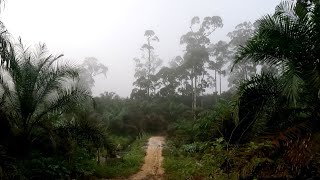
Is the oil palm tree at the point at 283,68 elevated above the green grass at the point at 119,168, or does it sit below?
above

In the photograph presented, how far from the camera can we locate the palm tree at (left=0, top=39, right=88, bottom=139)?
10406 millimetres

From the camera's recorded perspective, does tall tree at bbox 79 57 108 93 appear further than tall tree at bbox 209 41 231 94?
Yes

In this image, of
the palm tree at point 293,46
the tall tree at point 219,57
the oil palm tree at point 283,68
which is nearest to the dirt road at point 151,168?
the oil palm tree at point 283,68

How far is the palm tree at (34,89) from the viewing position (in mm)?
10406

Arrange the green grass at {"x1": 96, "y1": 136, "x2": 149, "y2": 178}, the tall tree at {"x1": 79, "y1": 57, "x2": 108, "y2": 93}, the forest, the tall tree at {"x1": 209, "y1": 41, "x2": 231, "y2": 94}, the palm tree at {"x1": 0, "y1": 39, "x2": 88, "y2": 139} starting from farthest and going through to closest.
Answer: the tall tree at {"x1": 79, "y1": 57, "x2": 108, "y2": 93}, the tall tree at {"x1": 209, "y1": 41, "x2": 231, "y2": 94}, the green grass at {"x1": 96, "y1": 136, "x2": 149, "y2": 178}, the palm tree at {"x1": 0, "y1": 39, "x2": 88, "y2": 139}, the forest

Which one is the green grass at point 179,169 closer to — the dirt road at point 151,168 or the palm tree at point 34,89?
the dirt road at point 151,168

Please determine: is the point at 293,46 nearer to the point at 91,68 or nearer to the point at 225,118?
the point at 225,118

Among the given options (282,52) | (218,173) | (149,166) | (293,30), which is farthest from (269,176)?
(149,166)

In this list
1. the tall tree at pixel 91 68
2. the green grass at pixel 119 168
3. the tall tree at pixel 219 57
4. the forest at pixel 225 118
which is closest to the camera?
the forest at pixel 225 118

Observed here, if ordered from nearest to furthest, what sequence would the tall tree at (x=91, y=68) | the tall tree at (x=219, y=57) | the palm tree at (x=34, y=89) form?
the palm tree at (x=34, y=89), the tall tree at (x=219, y=57), the tall tree at (x=91, y=68)

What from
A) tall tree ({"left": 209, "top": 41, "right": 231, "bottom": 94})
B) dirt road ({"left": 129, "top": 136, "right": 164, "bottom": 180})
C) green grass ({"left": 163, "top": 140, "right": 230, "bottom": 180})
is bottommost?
dirt road ({"left": 129, "top": 136, "right": 164, "bottom": 180})

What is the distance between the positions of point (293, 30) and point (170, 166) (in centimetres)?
851

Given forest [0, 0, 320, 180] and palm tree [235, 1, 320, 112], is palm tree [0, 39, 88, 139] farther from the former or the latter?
palm tree [235, 1, 320, 112]

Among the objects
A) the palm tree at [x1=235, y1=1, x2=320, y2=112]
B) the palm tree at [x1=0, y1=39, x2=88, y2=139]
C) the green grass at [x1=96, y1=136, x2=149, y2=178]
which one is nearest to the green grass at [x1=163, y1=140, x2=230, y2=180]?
the green grass at [x1=96, y1=136, x2=149, y2=178]
